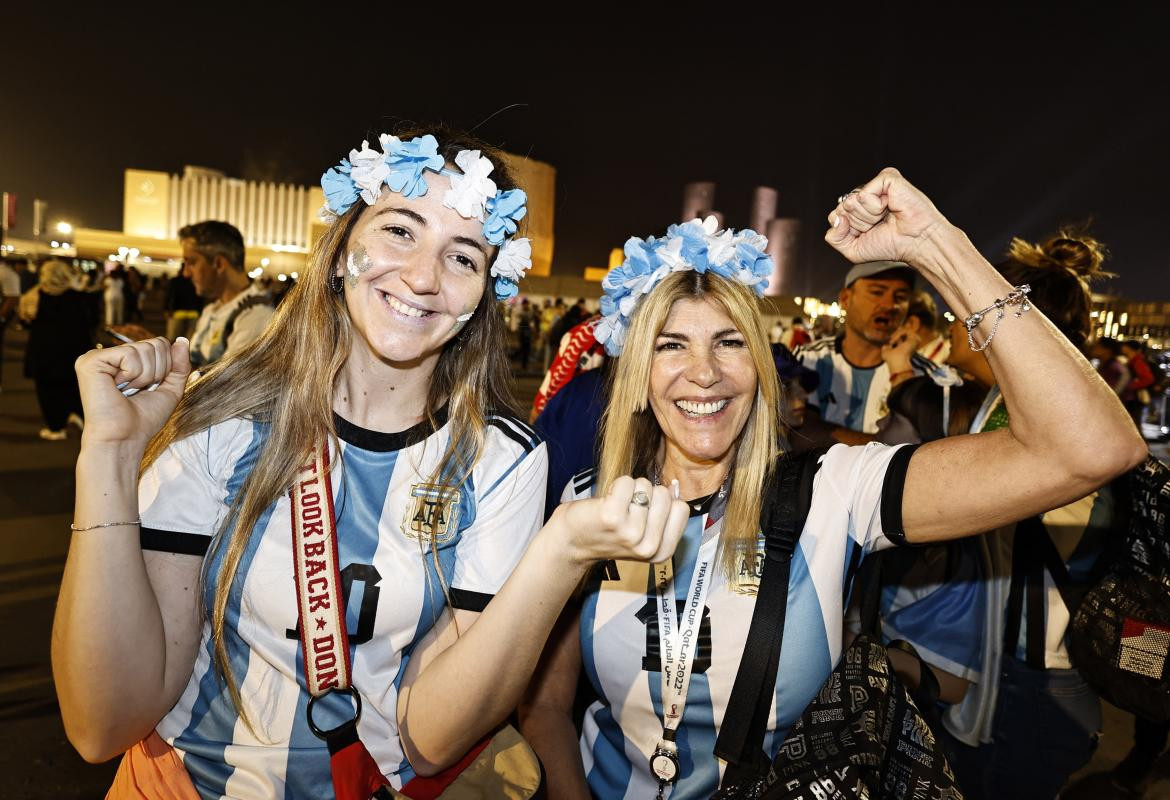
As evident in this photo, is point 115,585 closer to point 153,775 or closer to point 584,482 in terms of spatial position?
point 153,775

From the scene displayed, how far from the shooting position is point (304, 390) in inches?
86.0

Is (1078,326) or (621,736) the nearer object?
(621,736)

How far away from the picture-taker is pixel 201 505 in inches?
78.3

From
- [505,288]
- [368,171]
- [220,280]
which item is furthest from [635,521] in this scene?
[220,280]

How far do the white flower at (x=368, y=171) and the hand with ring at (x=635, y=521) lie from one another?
1.25m

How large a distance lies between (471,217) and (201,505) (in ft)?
3.44

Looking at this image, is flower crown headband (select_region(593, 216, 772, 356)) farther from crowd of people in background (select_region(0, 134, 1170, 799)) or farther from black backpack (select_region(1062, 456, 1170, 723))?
black backpack (select_region(1062, 456, 1170, 723))

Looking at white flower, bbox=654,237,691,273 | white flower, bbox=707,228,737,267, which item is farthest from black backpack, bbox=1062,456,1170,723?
white flower, bbox=654,237,691,273

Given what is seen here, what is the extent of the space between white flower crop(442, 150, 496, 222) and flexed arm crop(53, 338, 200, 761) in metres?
0.85

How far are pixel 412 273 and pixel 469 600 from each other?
2.91 ft

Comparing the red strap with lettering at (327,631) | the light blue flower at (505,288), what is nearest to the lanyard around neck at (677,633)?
the red strap with lettering at (327,631)

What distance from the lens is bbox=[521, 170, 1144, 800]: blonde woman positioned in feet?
5.88

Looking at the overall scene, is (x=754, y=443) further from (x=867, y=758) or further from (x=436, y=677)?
(x=436, y=677)

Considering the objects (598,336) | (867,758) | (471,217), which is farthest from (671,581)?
(471,217)
